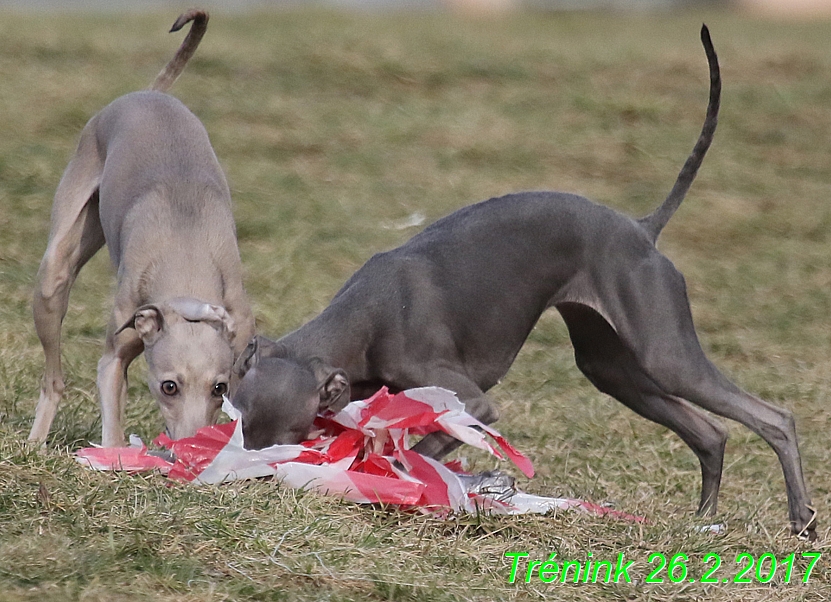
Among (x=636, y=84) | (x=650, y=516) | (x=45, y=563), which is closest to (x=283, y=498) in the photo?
(x=45, y=563)

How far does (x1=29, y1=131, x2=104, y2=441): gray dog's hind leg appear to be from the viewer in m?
5.03

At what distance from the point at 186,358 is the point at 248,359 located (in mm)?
207

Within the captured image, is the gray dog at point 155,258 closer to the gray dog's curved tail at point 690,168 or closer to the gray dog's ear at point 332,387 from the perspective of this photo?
the gray dog's ear at point 332,387

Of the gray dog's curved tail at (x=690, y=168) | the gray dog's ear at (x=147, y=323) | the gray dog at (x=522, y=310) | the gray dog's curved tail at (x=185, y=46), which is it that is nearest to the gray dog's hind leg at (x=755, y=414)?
the gray dog at (x=522, y=310)

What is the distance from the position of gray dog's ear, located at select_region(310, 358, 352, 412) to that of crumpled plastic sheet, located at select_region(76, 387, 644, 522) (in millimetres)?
40

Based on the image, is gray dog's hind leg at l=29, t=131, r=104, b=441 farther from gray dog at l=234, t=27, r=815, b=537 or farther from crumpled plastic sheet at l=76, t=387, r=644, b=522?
gray dog at l=234, t=27, r=815, b=537

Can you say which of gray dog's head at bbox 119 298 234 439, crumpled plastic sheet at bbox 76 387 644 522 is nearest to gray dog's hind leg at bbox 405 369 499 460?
crumpled plastic sheet at bbox 76 387 644 522

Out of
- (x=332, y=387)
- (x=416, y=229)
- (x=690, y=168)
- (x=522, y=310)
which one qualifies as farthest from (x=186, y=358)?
(x=416, y=229)

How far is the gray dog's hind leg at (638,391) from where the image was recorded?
4977mm

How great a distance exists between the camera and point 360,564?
351cm

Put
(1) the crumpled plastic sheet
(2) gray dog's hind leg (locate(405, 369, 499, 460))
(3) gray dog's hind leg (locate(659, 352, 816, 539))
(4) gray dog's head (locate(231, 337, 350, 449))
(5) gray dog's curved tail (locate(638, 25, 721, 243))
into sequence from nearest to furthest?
(1) the crumpled plastic sheet < (4) gray dog's head (locate(231, 337, 350, 449)) < (2) gray dog's hind leg (locate(405, 369, 499, 460)) < (3) gray dog's hind leg (locate(659, 352, 816, 539)) < (5) gray dog's curved tail (locate(638, 25, 721, 243))

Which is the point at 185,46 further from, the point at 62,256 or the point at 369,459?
the point at 369,459

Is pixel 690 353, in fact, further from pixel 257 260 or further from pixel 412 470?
pixel 257 260

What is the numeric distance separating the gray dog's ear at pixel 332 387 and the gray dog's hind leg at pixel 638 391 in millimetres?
1055
